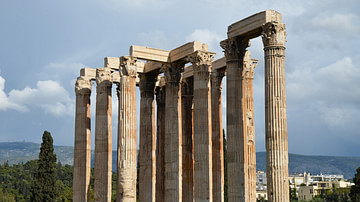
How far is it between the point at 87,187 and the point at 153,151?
711 centimetres

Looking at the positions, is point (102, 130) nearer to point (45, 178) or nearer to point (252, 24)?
point (252, 24)

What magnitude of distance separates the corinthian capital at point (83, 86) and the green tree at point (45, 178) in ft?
80.5

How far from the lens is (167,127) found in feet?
153

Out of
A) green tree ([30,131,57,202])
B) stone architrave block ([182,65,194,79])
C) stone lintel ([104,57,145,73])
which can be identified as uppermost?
stone lintel ([104,57,145,73])

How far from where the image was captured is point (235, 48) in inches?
1545

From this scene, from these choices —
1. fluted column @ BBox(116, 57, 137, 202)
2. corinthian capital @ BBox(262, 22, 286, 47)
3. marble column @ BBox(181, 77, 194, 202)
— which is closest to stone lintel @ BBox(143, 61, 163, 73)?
marble column @ BBox(181, 77, 194, 202)

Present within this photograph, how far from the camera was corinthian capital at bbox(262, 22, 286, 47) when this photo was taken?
113ft

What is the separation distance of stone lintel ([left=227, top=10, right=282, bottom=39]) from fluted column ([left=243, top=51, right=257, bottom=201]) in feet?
15.4

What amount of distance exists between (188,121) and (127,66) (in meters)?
8.49

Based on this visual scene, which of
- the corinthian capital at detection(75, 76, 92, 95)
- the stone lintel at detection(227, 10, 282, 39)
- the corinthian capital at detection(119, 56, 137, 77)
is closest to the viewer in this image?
the stone lintel at detection(227, 10, 282, 39)

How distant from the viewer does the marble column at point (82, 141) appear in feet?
167

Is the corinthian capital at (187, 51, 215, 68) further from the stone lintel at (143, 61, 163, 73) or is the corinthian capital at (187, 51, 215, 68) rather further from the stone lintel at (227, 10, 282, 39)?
the stone lintel at (143, 61, 163, 73)

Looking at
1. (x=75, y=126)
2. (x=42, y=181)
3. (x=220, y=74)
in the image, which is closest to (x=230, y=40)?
(x=220, y=74)

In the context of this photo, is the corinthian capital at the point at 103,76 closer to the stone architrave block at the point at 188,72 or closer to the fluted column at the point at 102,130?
the fluted column at the point at 102,130
